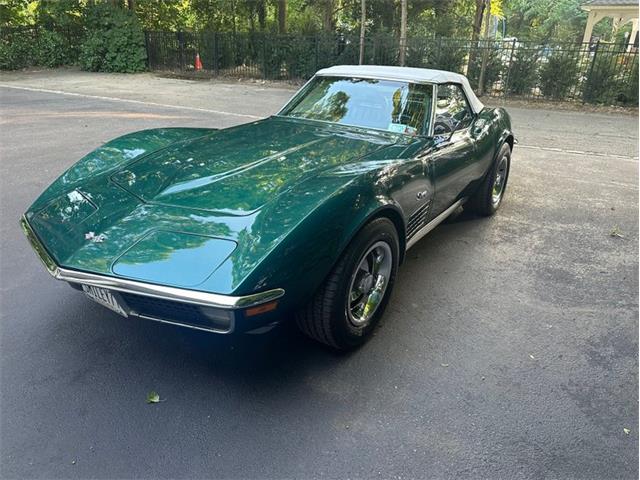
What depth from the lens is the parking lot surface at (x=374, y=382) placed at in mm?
2064

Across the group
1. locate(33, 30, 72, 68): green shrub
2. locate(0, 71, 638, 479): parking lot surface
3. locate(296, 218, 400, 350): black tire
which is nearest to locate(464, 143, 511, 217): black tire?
locate(0, 71, 638, 479): parking lot surface

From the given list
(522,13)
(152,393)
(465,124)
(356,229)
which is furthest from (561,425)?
(522,13)

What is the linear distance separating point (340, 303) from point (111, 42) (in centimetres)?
1993

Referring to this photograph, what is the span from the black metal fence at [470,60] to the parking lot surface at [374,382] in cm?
1080

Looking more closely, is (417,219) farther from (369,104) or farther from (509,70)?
(509,70)

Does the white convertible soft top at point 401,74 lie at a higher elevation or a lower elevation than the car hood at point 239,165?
higher

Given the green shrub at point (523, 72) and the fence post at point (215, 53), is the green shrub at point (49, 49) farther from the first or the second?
the green shrub at point (523, 72)

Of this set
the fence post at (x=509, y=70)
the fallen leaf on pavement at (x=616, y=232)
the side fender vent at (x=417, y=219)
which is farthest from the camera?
the fence post at (x=509, y=70)

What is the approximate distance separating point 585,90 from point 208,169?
1351 cm

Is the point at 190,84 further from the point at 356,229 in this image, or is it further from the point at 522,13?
the point at 522,13

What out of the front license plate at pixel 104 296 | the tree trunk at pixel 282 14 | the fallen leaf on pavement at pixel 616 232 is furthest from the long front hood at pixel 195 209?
the tree trunk at pixel 282 14

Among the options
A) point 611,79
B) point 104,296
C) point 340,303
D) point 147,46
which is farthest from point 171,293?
point 147,46

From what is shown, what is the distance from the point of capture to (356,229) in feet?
8.00

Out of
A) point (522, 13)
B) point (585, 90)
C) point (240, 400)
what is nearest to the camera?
point (240, 400)
